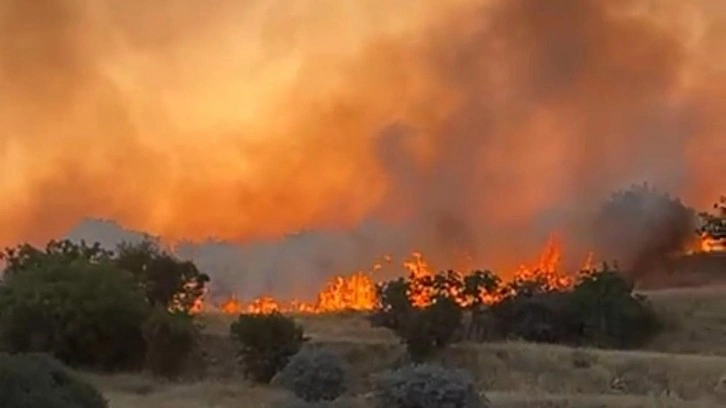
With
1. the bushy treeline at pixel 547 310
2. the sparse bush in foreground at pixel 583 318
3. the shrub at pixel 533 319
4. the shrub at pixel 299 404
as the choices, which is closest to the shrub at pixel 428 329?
the bushy treeline at pixel 547 310

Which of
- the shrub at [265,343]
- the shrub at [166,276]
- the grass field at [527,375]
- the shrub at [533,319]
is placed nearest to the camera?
the grass field at [527,375]

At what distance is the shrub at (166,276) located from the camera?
57.3 meters

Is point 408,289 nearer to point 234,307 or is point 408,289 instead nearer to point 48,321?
point 48,321

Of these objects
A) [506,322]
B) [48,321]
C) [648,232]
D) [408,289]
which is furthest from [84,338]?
[648,232]

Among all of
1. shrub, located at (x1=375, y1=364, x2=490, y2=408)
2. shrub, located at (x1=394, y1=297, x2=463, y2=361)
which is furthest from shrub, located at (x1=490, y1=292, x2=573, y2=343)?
shrub, located at (x1=375, y1=364, x2=490, y2=408)

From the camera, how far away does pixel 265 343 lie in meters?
46.1

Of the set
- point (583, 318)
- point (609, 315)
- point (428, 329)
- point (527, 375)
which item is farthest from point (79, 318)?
point (609, 315)

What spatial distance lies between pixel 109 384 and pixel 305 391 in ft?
30.1

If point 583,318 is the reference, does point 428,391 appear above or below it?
below

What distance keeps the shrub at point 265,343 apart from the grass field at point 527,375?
880 mm

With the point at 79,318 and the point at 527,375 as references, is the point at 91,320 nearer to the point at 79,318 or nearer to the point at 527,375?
the point at 79,318

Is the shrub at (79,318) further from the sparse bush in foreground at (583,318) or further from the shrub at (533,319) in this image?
the sparse bush in foreground at (583,318)

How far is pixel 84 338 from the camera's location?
4894 cm

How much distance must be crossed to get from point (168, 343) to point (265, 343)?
12.4ft
